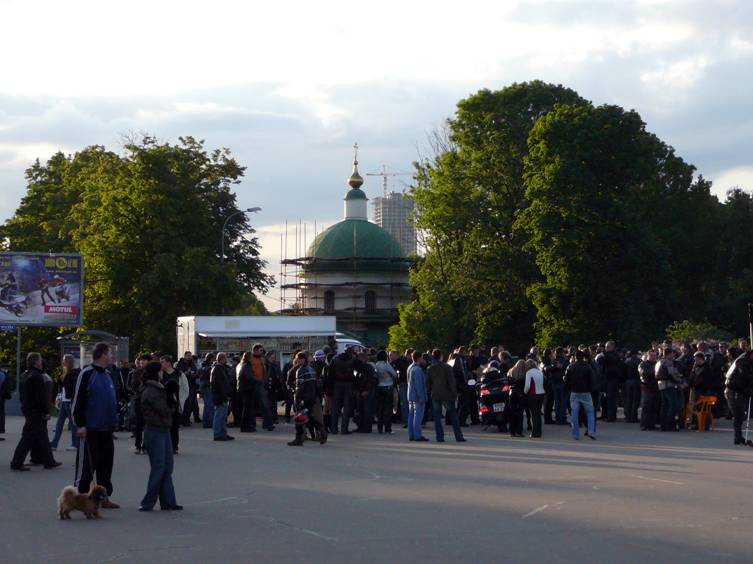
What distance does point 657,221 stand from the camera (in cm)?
5941

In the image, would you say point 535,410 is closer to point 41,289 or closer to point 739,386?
point 739,386

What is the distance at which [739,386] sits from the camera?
846 inches

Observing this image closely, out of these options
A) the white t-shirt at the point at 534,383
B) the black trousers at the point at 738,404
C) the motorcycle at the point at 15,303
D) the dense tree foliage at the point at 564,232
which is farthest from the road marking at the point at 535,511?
the dense tree foliage at the point at 564,232

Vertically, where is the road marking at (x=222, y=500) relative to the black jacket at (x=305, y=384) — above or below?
below

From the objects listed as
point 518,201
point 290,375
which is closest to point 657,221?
point 518,201

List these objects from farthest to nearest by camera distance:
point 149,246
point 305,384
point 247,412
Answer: point 149,246 < point 247,412 < point 305,384

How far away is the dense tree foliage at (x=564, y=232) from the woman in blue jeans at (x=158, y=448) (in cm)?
3916

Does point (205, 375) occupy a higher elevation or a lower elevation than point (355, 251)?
lower

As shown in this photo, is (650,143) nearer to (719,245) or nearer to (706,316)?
(706,316)

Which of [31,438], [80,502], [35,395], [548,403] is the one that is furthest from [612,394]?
[80,502]

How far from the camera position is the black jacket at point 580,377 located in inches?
909

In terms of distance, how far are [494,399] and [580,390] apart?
9.05ft

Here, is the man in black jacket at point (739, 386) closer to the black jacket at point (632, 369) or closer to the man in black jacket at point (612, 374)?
the black jacket at point (632, 369)

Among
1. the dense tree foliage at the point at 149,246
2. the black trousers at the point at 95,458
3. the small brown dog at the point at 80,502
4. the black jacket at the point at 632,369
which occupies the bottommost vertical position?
the small brown dog at the point at 80,502
